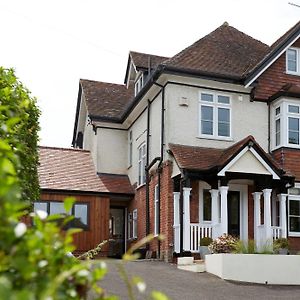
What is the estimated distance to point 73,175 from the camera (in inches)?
1009

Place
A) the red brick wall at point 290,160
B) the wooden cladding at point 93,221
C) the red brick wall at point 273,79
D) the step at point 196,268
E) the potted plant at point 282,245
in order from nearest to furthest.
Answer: the step at point 196,268 < the potted plant at point 282,245 < the red brick wall at point 290,160 < the red brick wall at point 273,79 < the wooden cladding at point 93,221

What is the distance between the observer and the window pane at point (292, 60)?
22.0 m

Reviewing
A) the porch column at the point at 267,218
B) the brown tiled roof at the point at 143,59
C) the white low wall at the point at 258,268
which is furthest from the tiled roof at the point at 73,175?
the white low wall at the point at 258,268

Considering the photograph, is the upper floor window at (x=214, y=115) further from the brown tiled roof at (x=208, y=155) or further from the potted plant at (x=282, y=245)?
the potted plant at (x=282, y=245)

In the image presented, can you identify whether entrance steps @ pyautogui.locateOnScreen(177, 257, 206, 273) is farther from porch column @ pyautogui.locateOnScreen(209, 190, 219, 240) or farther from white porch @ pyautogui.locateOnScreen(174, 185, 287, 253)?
porch column @ pyautogui.locateOnScreen(209, 190, 219, 240)

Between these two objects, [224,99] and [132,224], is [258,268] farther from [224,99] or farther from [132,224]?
[132,224]

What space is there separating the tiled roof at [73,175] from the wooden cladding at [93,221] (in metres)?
0.33

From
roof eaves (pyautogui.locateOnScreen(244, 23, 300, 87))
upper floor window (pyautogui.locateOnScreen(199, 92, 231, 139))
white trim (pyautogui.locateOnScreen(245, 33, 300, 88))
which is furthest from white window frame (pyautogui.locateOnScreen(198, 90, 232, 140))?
roof eaves (pyautogui.locateOnScreen(244, 23, 300, 87))

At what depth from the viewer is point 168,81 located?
67.2 ft

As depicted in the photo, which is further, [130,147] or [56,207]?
[130,147]

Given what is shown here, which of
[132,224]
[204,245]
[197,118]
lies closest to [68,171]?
[132,224]

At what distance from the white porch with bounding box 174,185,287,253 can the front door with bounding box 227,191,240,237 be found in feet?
0.94

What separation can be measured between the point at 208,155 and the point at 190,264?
14.0 feet

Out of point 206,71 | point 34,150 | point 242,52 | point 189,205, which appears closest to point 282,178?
point 189,205
